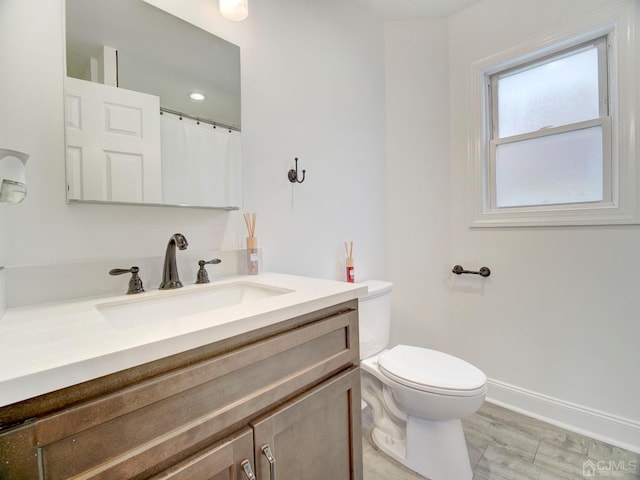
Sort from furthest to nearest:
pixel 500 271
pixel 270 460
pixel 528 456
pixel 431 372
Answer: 1. pixel 500 271
2. pixel 528 456
3. pixel 431 372
4. pixel 270 460

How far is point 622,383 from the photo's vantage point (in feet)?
4.77

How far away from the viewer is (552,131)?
1678 millimetres

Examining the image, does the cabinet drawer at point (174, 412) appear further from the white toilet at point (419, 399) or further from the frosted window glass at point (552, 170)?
the frosted window glass at point (552, 170)

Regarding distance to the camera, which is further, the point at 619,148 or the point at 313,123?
the point at 313,123

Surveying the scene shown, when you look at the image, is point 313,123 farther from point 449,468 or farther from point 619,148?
point 449,468

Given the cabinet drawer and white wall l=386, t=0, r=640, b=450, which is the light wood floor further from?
the cabinet drawer

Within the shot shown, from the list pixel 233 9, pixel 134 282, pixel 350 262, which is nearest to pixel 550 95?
pixel 350 262

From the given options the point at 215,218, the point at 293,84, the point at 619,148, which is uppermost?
the point at 293,84

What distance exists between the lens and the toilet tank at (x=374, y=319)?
150 cm

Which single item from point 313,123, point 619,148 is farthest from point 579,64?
point 313,123

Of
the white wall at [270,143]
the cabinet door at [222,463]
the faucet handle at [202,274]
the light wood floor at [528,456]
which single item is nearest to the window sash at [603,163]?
the white wall at [270,143]

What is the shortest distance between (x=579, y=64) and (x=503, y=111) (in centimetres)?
39

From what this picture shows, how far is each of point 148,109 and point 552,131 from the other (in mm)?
2030

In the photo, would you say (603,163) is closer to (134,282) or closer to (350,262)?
(350,262)
